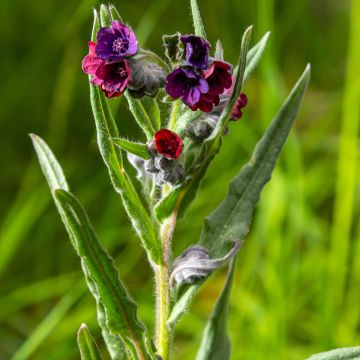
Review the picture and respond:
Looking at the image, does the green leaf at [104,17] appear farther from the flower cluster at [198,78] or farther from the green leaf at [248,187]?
the green leaf at [248,187]

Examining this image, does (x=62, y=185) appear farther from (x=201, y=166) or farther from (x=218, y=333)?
(x=218, y=333)

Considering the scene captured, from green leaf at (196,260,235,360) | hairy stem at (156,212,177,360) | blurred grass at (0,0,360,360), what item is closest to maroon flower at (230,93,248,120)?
hairy stem at (156,212,177,360)

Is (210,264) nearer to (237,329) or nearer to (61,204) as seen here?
(61,204)

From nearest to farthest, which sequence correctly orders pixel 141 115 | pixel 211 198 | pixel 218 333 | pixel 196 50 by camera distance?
pixel 196 50 < pixel 141 115 < pixel 218 333 < pixel 211 198

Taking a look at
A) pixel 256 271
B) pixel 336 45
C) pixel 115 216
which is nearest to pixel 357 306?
pixel 256 271

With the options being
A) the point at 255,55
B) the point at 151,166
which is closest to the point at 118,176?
the point at 151,166
